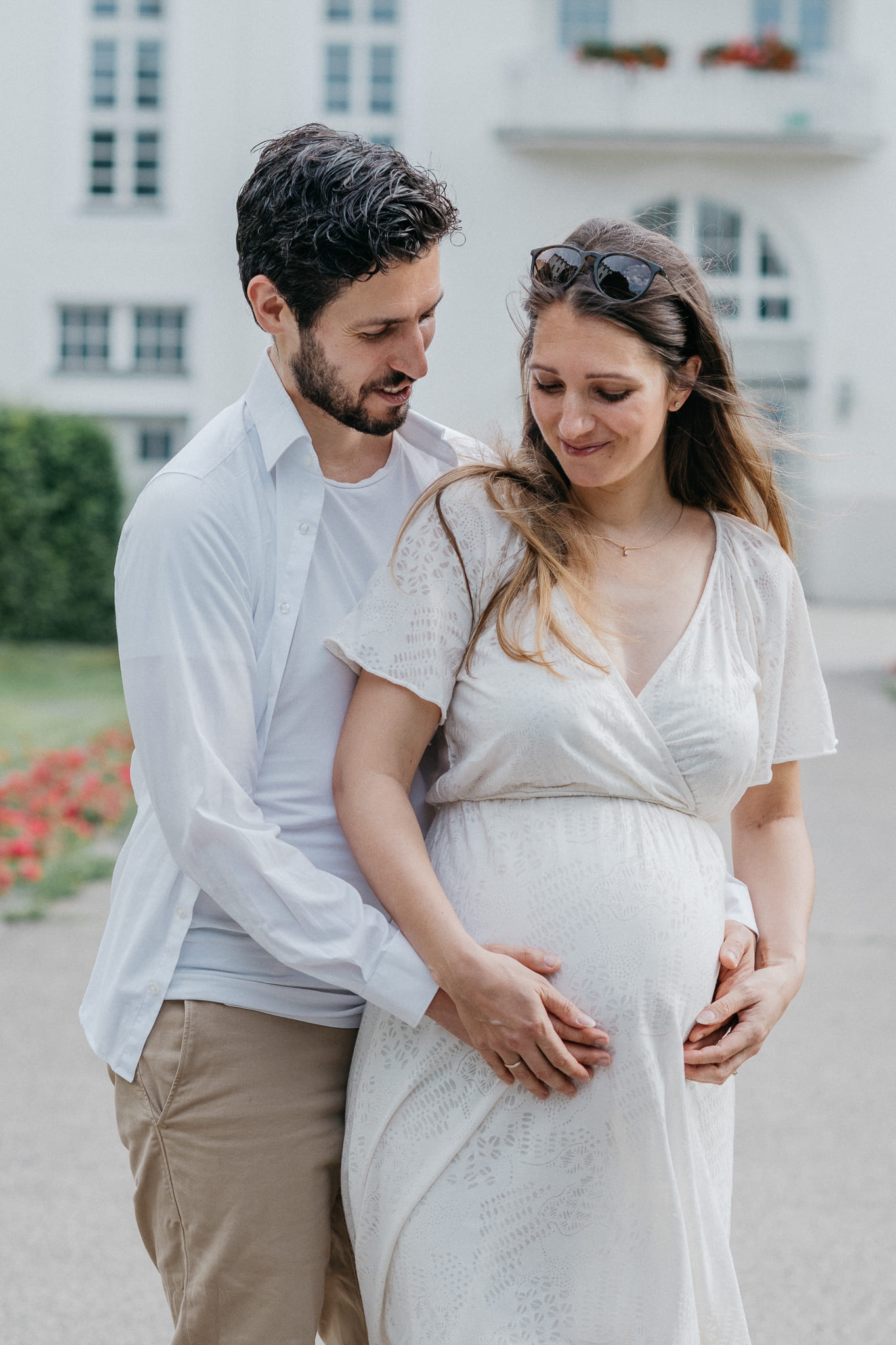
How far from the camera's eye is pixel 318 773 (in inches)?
80.1

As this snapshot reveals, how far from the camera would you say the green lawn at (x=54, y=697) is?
9547 millimetres

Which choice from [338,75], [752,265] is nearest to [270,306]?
[338,75]

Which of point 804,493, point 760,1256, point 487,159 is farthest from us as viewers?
point 487,159

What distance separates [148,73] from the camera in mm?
20000

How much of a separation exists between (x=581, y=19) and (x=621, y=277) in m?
20.3

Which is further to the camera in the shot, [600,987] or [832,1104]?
[832,1104]

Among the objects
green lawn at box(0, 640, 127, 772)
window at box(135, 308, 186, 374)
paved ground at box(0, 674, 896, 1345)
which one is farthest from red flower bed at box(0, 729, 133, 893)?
window at box(135, 308, 186, 374)

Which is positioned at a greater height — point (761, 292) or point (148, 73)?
point (148, 73)

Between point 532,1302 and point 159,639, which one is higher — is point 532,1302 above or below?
below

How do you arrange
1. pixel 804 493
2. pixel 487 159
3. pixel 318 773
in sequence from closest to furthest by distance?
1. pixel 318 773
2. pixel 804 493
3. pixel 487 159

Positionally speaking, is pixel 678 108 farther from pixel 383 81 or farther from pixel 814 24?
pixel 383 81

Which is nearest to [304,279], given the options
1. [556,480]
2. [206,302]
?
[556,480]

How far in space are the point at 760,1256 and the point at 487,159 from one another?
18.4 metres

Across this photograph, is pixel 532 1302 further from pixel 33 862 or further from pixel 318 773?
pixel 33 862
